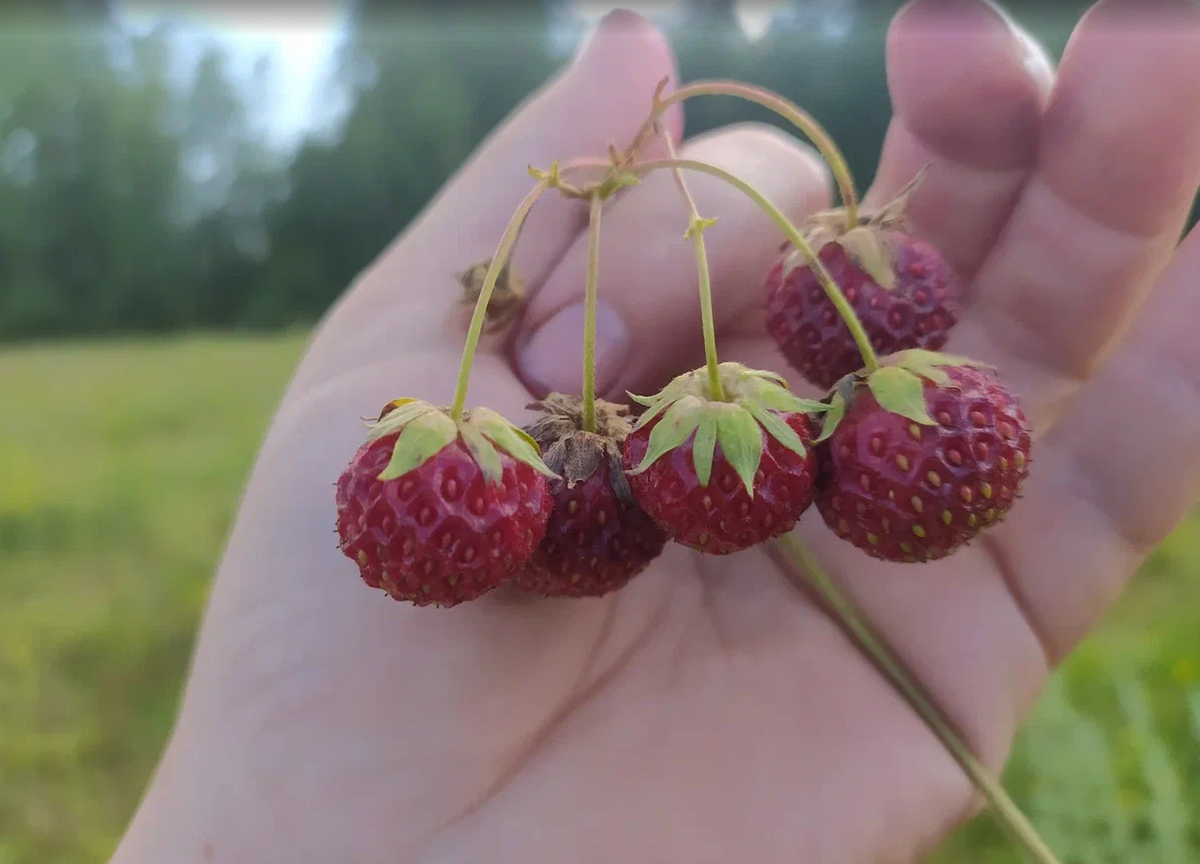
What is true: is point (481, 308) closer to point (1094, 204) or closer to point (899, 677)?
point (899, 677)

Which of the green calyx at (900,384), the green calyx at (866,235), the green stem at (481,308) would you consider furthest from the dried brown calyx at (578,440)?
the green calyx at (866,235)

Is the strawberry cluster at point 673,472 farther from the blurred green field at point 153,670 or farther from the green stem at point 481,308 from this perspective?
the blurred green field at point 153,670

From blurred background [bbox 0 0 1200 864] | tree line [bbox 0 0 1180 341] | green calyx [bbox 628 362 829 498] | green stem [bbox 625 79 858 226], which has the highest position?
green stem [bbox 625 79 858 226]

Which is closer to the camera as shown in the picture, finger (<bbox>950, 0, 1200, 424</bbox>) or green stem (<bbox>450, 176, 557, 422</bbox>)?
green stem (<bbox>450, 176, 557, 422</bbox>)

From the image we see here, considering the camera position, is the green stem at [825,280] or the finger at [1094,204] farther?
the finger at [1094,204]

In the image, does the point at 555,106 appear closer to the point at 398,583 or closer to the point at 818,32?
the point at 398,583

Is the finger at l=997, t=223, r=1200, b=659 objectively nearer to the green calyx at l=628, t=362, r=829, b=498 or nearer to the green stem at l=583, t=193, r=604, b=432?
the green calyx at l=628, t=362, r=829, b=498

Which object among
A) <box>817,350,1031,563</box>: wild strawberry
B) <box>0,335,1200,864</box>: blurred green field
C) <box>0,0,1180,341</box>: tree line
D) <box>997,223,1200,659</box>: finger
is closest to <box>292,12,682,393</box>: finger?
<box>817,350,1031,563</box>: wild strawberry
